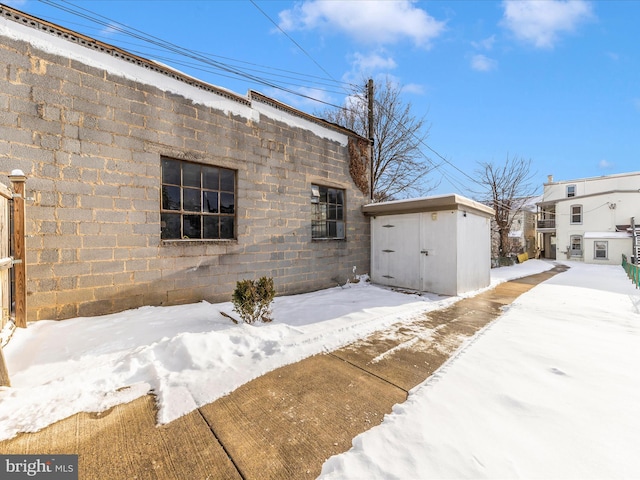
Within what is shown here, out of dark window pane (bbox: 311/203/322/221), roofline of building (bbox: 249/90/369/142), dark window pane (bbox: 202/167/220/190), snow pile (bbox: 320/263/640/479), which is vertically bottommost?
snow pile (bbox: 320/263/640/479)

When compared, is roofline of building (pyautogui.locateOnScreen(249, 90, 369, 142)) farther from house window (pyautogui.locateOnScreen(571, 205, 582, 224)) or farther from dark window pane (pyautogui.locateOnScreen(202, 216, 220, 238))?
house window (pyautogui.locateOnScreen(571, 205, 582, 224))

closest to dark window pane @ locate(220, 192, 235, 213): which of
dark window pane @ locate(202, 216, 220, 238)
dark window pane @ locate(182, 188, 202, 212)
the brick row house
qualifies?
dark window pane @ locate(202, 216, 220, 238)

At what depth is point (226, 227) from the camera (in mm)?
5727

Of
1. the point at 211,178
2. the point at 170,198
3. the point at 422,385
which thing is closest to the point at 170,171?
the point at 170,198

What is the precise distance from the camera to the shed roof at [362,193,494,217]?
6754 millimetres

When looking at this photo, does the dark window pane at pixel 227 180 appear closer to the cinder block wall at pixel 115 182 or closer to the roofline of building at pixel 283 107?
the cinder block wall at pixel 115 182

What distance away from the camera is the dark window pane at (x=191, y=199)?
5137mm

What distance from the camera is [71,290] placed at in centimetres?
399

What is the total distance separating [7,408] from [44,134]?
11.9 feet

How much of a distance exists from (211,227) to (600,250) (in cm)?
2754

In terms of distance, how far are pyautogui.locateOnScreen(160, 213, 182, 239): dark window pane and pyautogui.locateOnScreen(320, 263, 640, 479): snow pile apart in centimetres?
459

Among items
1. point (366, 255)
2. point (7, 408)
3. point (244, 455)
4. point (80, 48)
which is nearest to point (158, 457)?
point (244, 455)

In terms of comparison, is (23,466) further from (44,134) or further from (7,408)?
(44,134)

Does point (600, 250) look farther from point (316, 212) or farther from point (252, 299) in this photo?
A: point (252, 299)
